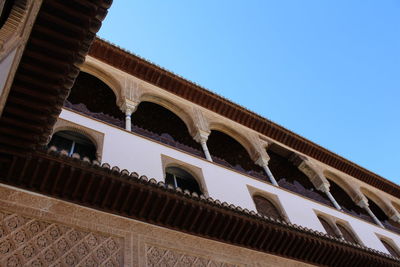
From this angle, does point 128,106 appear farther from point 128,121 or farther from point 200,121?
point 200,121

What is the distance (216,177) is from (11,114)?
3.20 m

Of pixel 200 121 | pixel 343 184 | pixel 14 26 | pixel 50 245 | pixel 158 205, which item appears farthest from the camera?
pixel 343 184

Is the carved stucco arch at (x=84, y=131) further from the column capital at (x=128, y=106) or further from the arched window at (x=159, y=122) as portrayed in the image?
the arched window at (x=159, y=122)

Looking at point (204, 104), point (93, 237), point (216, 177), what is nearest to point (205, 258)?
point (93, 237)

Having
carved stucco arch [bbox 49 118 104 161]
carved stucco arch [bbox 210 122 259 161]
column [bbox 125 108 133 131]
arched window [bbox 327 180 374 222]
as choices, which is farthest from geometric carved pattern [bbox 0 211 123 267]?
arched window [bbox 327 180 374 222]

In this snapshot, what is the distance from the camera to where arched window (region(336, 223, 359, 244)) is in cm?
730

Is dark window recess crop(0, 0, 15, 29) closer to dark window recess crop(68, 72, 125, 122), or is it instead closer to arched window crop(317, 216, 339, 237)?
dark window recess crop(68, 72, 125, 122)

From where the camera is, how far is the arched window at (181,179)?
5852 mm

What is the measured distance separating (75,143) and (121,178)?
1472mm

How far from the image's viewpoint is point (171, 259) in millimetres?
4344

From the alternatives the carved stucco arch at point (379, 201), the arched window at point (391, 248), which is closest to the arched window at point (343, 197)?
the carved stucco arch at point (379, 201)

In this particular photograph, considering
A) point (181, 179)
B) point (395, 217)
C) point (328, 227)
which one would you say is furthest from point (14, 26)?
point (395, 217)

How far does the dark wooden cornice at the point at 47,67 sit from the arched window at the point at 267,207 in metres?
3.52

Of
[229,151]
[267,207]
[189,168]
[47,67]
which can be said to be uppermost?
[47,67]
